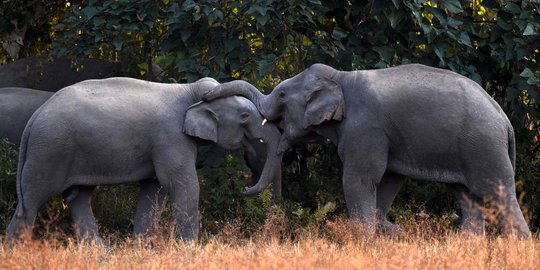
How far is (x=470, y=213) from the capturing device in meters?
11.4

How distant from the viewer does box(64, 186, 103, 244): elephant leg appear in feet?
38.3

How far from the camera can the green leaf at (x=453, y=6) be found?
1223 centimetres

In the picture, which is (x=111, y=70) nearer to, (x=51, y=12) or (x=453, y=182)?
(x=51, y=12)

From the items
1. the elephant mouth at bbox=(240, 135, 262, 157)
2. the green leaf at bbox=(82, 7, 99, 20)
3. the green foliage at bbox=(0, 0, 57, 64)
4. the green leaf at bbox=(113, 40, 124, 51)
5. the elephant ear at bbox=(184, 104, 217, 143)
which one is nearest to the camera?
the elephant ear at bbox=(184, 104, 217, 143)

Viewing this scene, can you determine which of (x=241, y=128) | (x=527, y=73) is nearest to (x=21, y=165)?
(x=241, y=128)

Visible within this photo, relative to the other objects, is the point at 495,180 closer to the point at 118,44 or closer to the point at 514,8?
the point at 514,8

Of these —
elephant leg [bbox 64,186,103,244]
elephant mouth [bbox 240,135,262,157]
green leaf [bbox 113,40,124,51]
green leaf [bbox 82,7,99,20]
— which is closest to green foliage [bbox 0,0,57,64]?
green leaf [bbox 82,7,99,20]

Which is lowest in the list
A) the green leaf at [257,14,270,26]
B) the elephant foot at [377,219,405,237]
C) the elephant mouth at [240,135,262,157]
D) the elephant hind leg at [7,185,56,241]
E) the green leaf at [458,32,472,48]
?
the elephant foot at [377,219,405,237]

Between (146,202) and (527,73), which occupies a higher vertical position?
(527,73)

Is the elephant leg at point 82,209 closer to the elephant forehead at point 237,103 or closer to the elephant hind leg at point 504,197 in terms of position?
the elephant forehead at point 237,103

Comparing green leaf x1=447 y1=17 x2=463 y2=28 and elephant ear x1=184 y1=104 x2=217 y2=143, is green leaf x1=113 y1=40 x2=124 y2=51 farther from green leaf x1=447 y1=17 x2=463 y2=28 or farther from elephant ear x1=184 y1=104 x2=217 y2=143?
green leaf x1=447 y1=17 x2=463 y2=28

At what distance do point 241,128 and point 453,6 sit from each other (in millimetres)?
2305

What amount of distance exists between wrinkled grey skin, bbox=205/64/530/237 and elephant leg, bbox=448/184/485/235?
0.01 metres

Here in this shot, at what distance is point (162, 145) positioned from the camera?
11477mm
